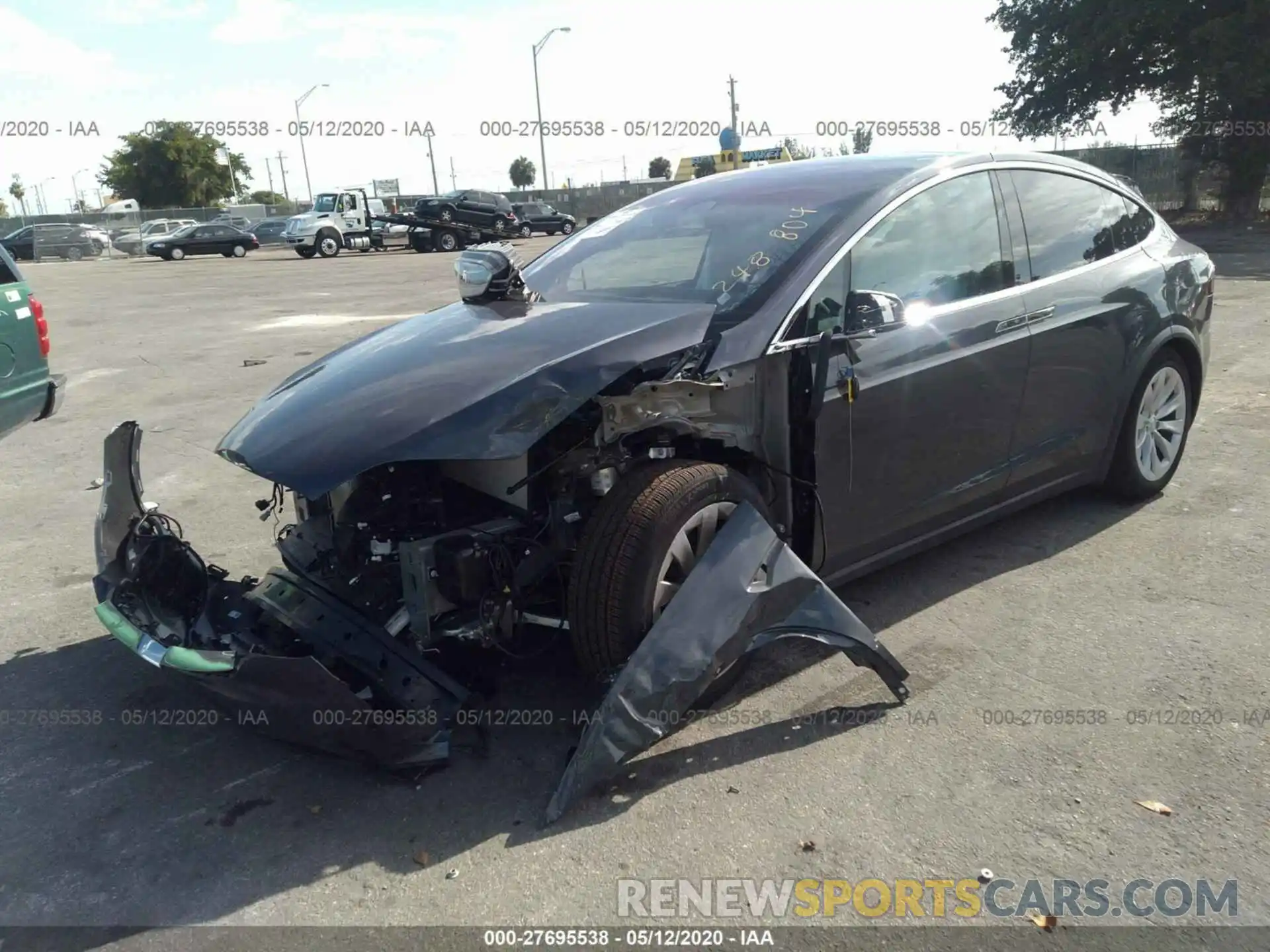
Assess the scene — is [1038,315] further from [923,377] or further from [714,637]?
[714,637]

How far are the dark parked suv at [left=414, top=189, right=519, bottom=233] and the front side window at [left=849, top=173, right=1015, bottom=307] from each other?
105 feet

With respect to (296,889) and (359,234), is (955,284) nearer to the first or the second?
(296,889)

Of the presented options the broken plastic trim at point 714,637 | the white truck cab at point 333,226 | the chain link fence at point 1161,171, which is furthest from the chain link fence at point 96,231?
the broken plastic trim at point 714,637

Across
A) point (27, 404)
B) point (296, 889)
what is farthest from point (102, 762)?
point (27, 404)

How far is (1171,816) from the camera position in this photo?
2801 mm

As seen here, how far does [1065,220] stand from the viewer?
181 inches

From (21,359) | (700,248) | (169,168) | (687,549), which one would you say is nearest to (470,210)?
(21,359)

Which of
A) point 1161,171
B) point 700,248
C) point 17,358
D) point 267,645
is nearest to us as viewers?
point 267,645

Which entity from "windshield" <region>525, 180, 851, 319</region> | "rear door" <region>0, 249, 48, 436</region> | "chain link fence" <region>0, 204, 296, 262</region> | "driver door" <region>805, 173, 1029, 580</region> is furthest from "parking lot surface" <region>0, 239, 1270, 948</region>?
"chain link fence" <region>0, 204, 296, 262</region>

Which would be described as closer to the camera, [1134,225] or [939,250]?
[939,250]

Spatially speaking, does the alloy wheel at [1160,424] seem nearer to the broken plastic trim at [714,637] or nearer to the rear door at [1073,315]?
the rear door at [1073,315]

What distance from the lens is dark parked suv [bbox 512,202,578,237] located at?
3984 cm

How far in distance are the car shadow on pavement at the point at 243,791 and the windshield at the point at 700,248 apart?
1.43 meters

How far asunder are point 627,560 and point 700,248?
1.60 meters
